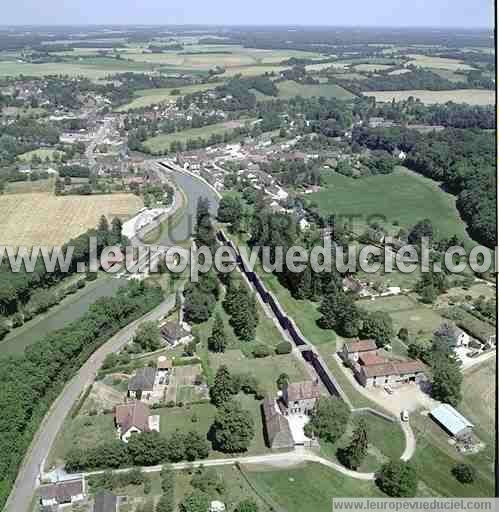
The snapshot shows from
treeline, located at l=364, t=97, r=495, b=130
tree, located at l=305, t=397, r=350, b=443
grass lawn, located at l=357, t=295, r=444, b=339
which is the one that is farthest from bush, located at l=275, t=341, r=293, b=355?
treeline, located at l=364, t=97, r=495, b=130

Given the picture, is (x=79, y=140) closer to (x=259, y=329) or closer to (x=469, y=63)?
(x=259, y=329)

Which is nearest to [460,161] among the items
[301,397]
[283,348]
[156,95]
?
[283,348]

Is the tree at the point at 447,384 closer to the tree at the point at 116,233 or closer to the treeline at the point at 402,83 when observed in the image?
the tree at the point at 116,233

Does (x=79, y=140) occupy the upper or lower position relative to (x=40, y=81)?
lower

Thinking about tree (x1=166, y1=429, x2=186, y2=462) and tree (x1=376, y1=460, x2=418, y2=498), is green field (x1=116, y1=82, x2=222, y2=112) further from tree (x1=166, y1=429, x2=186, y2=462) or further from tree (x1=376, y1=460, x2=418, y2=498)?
tree (x1=376, y1=460, x2=418, y2=498)

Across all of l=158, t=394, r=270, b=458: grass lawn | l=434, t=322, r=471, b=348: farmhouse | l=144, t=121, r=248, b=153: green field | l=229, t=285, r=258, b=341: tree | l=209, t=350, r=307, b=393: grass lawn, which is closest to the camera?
l=158, t=394, r=270, b=458: grass lawn

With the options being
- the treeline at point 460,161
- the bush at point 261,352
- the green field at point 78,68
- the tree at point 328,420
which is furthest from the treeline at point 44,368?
the green field at point 78,68

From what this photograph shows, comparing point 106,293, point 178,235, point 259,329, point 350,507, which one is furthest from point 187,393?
point 178,235
